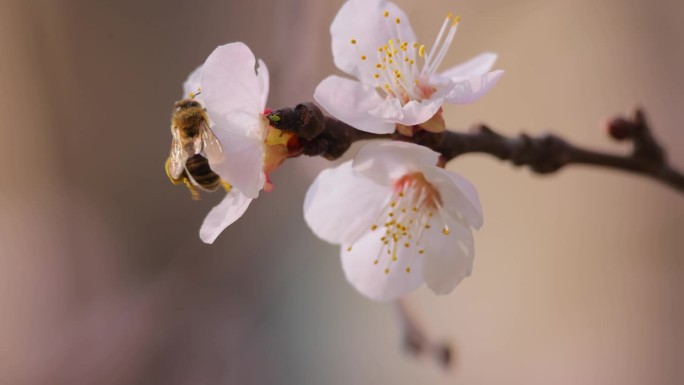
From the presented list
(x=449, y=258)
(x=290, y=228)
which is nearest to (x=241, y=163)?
(x=449, y=258)

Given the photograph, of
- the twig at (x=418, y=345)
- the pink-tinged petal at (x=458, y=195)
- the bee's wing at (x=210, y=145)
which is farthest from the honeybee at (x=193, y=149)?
the twig at (x=418, y=345)

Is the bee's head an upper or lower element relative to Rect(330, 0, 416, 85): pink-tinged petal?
lower

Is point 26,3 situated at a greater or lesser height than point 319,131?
lesser

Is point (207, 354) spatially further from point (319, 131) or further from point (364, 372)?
point (319, 131)

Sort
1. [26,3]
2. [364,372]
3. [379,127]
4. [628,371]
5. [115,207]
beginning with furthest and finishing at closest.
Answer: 1. [115,207]
2. [26,3]
3. [364,372]
4. [628,371]
5. [379,127]

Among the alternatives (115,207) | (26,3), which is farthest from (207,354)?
(26,3)

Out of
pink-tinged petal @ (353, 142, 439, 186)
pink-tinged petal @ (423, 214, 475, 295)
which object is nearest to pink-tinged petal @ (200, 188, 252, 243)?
pink-tinged petal @ (353, 142, 439, 186)

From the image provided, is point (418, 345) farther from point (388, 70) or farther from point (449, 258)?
point (388, 70)

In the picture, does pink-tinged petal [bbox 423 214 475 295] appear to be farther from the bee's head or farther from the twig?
the twig
